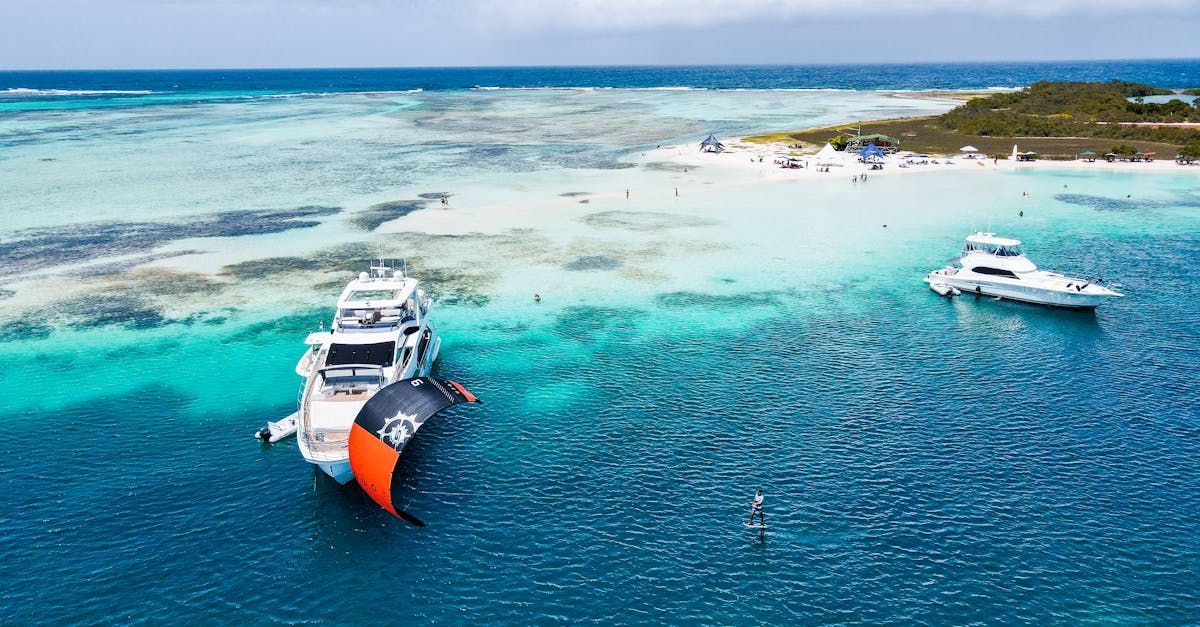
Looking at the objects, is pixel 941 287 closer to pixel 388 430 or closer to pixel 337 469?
pixel 388 430

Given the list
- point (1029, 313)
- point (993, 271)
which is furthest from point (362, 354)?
point (993, 271)

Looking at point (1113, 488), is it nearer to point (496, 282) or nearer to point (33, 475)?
point (496, 282)

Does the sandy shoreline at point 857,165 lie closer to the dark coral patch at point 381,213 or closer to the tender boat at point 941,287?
the dark coral patch at point 381,213

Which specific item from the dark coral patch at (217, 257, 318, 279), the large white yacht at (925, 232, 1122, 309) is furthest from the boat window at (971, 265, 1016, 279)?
the dark coral patch at (217, 257, 318, 279)

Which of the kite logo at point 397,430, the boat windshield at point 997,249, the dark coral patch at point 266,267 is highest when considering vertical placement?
the boat windshield at point 997,249

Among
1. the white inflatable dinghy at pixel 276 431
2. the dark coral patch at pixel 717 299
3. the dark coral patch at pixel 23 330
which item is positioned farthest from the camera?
the dark coral patch at pixel 717 299

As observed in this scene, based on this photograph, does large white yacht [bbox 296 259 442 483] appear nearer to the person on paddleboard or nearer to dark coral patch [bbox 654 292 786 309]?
the person on paddleboard

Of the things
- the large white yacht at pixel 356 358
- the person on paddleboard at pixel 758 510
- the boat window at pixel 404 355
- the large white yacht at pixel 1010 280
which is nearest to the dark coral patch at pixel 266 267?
the large white yacht at pixel 356 358
